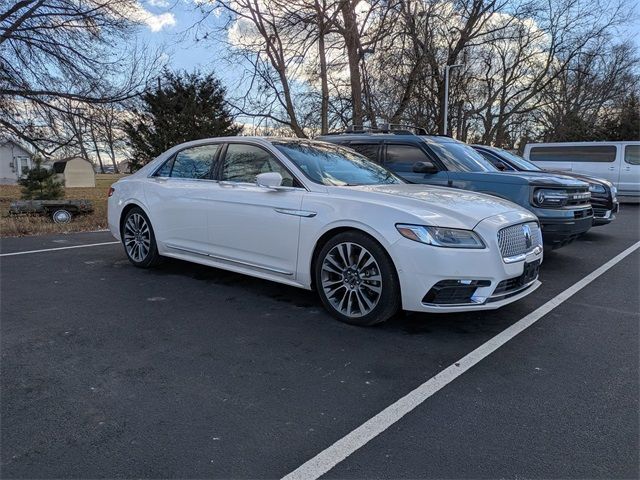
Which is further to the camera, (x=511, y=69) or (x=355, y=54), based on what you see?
(x=511, y=69)

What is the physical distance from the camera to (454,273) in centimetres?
360

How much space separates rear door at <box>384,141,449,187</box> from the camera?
703 cm

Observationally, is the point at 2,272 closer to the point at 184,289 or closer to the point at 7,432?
the point at 184,289

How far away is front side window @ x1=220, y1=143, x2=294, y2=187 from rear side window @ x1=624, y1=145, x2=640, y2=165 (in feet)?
51.1

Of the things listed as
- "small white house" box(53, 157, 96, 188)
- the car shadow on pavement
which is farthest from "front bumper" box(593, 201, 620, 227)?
"small white house" box(53, 157, 96, 188)

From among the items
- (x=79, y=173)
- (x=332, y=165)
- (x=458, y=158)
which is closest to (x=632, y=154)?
(x=458, y=158)

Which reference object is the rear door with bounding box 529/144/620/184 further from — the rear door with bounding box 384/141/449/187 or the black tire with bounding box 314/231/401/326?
the black tire with bounding box 314/231/401/326

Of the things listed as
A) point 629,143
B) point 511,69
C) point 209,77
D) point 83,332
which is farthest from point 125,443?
point 511,69

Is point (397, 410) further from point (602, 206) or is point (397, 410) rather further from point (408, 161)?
point (602, 206)

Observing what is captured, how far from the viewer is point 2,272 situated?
18.9 ft

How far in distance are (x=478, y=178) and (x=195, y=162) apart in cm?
385

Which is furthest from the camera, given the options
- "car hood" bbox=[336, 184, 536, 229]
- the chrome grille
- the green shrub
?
the green shrub

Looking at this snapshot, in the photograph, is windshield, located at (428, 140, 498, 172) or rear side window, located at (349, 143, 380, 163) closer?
windshield, located at (428, 140, 498, 172)

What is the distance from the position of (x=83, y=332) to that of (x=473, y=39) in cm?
2640
